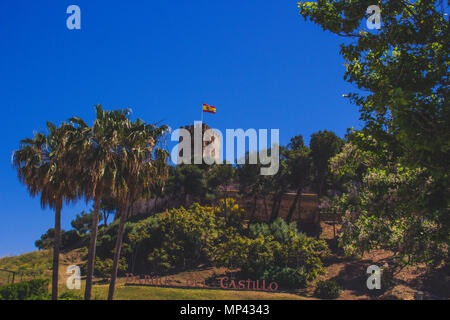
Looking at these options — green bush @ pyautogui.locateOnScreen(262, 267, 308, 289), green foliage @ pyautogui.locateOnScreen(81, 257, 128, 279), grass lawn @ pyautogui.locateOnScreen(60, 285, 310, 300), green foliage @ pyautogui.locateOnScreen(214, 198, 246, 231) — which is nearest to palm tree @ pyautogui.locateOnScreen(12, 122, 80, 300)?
grass lawn @ pyautogui.locateOnScreen(60, 285, 310, 300)

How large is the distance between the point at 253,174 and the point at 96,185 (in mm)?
32998

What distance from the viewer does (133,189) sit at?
59.0 ft

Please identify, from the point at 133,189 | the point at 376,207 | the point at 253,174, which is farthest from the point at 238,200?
the point at 376,207

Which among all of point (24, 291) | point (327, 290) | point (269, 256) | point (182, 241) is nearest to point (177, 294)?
point (269, 256)

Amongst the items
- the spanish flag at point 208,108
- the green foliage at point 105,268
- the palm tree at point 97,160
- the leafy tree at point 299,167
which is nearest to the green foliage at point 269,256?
the green foliage at point 105,268

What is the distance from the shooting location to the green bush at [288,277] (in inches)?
1240

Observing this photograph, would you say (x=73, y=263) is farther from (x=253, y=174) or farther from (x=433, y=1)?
(x=433, y=1)

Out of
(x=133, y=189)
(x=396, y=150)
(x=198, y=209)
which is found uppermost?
(x=396, y=150)

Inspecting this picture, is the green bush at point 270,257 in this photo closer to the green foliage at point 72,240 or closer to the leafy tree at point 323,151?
the leafy tree at point 323,151

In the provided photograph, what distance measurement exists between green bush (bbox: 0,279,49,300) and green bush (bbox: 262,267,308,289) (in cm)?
2120

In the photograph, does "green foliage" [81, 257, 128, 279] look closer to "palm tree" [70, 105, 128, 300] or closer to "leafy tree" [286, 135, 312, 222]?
"palm tree" [70, 105, 128, 300]

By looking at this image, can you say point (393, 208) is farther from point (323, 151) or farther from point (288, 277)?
point (323, 151)

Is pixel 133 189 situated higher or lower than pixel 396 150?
lower
